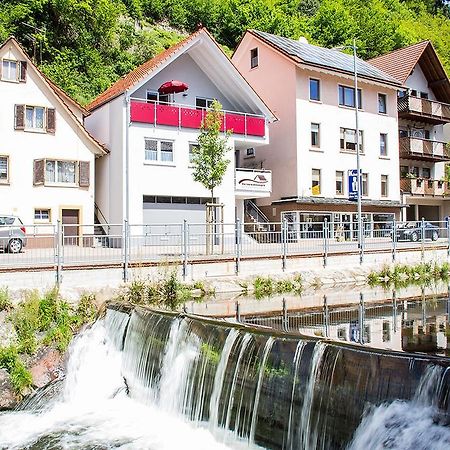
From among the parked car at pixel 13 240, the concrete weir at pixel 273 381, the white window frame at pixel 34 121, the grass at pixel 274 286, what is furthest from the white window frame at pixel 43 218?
the concrete weir at pixel 273 381

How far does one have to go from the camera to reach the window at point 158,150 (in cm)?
2988

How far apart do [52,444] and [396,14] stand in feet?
279

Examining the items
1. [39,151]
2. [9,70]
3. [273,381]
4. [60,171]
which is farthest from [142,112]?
[273,381]

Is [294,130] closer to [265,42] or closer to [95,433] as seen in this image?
[265,42]

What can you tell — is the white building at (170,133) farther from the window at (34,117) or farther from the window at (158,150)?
the window at (34,117)

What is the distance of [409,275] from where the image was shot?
928 inches

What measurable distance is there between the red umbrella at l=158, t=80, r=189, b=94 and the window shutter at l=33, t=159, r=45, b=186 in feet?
24.5

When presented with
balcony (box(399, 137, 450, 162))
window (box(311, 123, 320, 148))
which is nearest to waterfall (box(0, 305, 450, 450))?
window (box(311, 123, 320, 148))

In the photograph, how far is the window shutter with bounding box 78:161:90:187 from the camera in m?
29.0

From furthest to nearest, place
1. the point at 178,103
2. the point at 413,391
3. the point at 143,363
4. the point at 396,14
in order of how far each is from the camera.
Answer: the point at 396,14, the point at 178,103, the point at 143,363, the point at 413,391

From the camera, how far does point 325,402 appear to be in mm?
8461

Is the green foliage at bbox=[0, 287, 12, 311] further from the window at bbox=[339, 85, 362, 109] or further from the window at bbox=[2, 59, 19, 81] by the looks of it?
the window at bbox=[339, 85, 362, 109]

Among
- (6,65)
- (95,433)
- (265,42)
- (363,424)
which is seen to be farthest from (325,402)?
(265,42)

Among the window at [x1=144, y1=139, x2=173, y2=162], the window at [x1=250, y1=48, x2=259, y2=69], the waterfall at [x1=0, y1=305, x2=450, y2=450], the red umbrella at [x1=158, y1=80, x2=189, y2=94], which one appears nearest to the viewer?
the waterfall at [x1=0, y1=305, x2=450, y2=450]
